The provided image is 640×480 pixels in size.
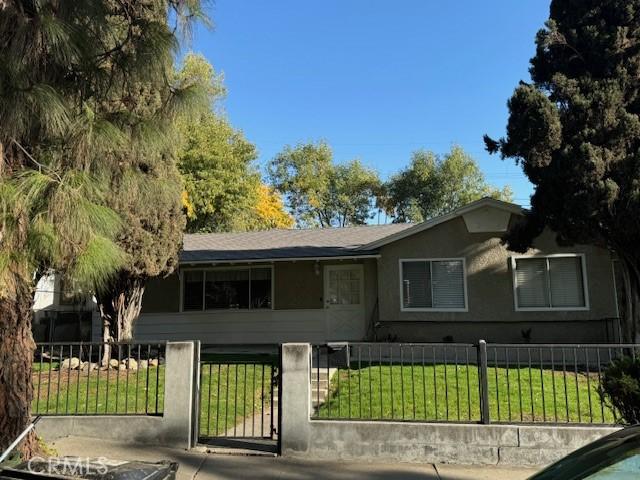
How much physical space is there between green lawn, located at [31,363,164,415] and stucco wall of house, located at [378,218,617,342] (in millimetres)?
5978

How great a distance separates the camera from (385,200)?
44.4 m

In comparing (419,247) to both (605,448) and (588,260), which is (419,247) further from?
(605,448)

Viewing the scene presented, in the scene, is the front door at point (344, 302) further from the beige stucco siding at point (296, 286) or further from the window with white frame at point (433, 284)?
the window with white frame at point (433, 284)

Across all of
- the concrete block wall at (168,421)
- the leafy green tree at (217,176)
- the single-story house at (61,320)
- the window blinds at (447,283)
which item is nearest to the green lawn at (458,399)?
the concrete block wall at (168,421)

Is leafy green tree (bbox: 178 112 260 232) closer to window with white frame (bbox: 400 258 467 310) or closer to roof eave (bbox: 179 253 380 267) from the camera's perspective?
roof eave (bbox: 179 253 380 267)

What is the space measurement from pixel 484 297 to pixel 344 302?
385 centimetres

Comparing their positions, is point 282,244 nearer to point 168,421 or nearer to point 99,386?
point 99,386

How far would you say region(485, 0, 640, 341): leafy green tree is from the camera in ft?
32.6

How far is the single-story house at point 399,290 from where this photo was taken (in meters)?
12.8

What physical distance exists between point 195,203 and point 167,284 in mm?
11914

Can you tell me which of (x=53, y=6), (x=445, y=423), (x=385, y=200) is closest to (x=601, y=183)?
(x=445, y=423)

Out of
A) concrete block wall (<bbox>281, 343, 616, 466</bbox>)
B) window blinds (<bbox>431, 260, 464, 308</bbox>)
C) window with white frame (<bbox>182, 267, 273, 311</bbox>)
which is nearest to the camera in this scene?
concrete block wall (<bbox>281, 343, 616, 466</bbox>)

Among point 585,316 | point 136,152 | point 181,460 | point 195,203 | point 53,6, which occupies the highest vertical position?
point 195,203

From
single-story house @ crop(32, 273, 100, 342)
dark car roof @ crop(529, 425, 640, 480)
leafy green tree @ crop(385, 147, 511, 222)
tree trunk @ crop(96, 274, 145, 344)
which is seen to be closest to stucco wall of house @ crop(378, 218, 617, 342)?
tree trunk @ crop(96, 274, 145, 344)
